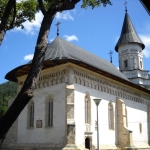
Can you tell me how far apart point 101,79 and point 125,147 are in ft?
18.2

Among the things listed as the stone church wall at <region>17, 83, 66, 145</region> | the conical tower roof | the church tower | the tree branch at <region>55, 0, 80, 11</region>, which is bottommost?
the stone church wall at <region>17, 83, 66, 145</region>

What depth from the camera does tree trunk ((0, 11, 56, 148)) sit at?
5922mm

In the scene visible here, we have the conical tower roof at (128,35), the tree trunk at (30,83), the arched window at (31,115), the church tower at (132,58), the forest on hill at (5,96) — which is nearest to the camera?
the tree trunk at (30,83)

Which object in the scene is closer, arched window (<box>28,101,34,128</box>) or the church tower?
arched window (<box>28,101,34,128</box>)

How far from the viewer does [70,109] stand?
15305 mm

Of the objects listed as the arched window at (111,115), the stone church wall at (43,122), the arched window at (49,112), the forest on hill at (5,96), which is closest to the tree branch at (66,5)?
the stone church wall at (43,122)

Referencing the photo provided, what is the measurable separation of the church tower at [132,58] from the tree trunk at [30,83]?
2562cm

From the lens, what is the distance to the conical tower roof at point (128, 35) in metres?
32.0

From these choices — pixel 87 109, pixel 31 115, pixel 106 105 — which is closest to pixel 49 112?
pixel 31 115

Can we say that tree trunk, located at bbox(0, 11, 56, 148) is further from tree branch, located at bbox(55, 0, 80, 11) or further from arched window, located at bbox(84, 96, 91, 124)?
arched window, located at bbox(84, 96, 91, 124)

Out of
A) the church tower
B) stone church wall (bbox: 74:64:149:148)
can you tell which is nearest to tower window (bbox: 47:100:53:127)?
stone church wall (bbox: 74:64:149:148)

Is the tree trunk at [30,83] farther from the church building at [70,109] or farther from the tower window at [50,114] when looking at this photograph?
the tower window at [50,114]

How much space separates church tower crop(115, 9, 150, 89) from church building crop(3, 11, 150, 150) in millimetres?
9532

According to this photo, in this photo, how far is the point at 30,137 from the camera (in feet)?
55.8
